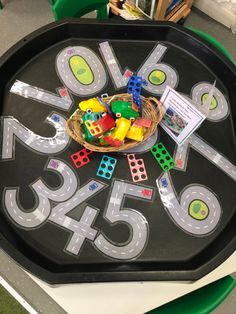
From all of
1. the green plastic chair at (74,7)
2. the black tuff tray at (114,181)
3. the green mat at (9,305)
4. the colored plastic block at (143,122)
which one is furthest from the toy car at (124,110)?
the green mat at (9,305)

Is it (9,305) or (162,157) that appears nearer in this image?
(162,157)

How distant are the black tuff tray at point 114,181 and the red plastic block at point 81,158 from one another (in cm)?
2

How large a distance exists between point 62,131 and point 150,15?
956 millimetres

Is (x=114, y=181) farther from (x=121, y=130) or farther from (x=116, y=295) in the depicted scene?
(x=116, y=295)

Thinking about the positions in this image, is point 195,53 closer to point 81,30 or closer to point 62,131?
point 81,30

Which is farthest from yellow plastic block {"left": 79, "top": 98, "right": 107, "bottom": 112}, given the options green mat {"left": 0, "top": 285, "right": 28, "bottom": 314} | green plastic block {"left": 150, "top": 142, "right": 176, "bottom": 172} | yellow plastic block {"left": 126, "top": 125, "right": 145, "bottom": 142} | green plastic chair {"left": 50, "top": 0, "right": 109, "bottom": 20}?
green mat {"left": 0, "top": 285, "right": 28, "bottom": 314}

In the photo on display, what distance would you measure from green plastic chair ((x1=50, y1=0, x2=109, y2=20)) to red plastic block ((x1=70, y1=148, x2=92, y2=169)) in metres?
0.53

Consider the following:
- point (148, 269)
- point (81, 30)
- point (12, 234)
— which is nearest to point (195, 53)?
point (81, 30)

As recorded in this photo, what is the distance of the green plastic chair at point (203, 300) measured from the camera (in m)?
0.80

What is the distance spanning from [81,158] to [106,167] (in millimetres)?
82

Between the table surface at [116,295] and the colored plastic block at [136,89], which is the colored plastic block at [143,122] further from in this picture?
the table surface at [116,295]

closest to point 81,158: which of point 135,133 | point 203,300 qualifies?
point 135,133

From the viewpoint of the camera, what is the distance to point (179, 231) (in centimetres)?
91

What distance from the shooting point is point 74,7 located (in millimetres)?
1188
